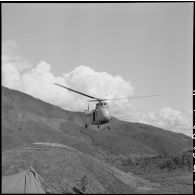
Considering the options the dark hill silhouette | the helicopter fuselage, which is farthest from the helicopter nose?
the dark hill silhouette

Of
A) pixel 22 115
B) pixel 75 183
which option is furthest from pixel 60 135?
pixel 75 183

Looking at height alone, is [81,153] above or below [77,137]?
above

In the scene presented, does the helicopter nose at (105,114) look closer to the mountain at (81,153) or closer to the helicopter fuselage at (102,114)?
the helicopter fuselage at (102,114)

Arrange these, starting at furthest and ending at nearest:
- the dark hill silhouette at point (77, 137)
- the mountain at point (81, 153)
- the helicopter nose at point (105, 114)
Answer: the dark hill silhouette at point (77, 137), the helicopter nose at point (105, 114), the mountain at point (81, 153)

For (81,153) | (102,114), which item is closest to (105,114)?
(102,114)

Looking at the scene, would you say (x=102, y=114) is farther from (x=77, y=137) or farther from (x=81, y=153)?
(x=77, y=137)

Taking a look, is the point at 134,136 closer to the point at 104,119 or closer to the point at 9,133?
the point at 9,133

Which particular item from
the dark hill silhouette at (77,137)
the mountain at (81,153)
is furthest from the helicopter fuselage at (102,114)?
the dark hill silhouette at (77,137)

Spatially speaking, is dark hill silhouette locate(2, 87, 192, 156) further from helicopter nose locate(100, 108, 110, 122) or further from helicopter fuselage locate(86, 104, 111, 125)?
helicopter nose locate(100, 108, 110, 122)
